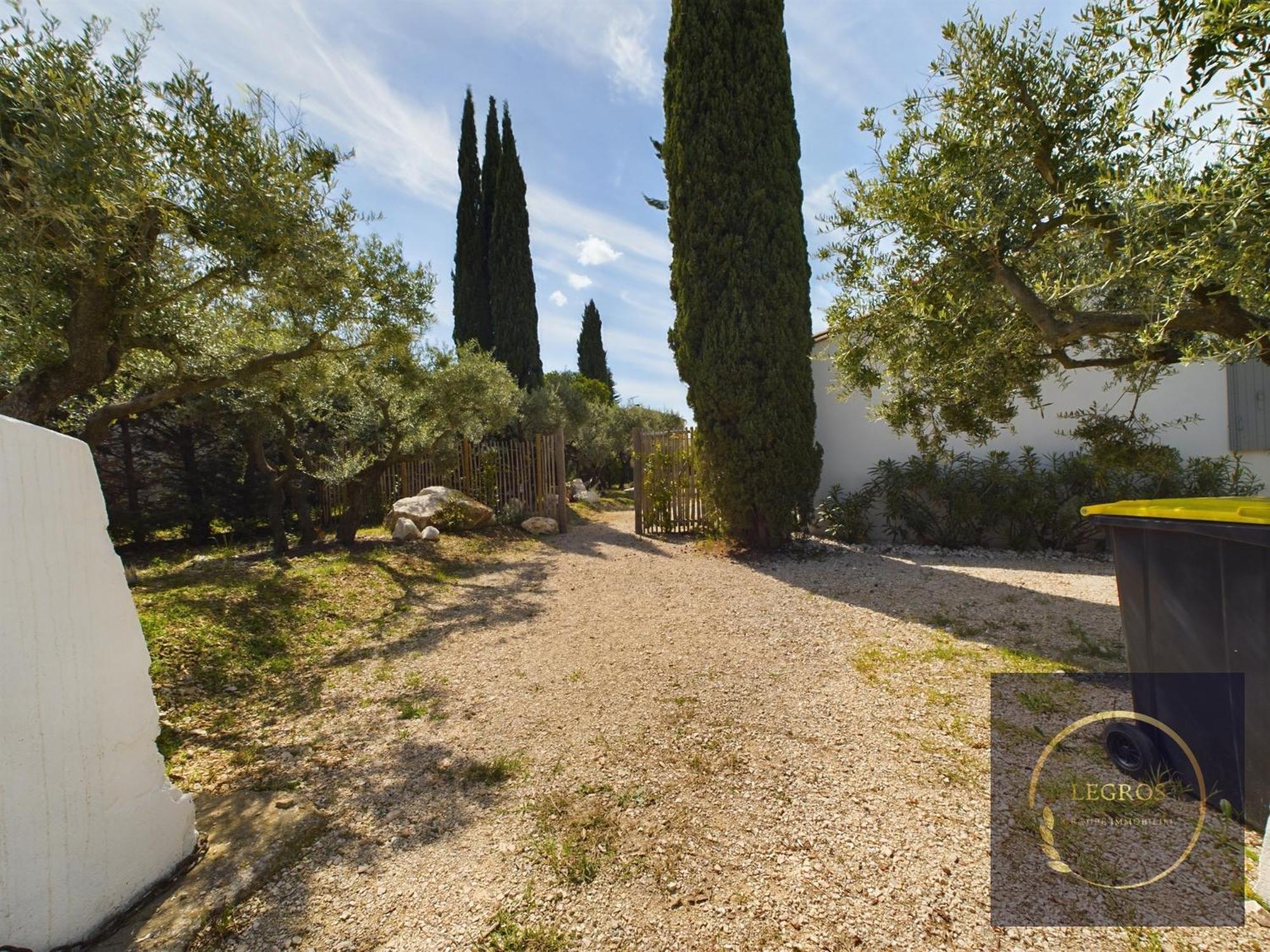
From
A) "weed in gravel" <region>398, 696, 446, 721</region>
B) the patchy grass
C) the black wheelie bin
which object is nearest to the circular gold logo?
the black wheelie bin

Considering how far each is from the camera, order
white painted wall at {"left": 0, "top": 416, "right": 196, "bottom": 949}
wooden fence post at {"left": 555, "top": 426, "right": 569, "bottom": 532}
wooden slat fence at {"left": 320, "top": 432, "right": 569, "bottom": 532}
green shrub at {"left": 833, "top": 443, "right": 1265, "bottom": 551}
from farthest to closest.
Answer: wooden slat fence at {"left": 320, "top": 432, "right": 569, "bottom": 532} → wooden fence post at {"left": 555, "top": 426, "right": 569, "bottom": 532} → green shrub at {"left": 833, "top": 443, "right": 1265, "bottom": 551} → white painted wall at {"left": 0, "top": 416, "right": 196, "bottom": 949}

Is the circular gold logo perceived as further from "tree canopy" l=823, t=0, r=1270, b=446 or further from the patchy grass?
the patchy grass

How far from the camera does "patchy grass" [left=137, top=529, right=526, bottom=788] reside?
302 cm

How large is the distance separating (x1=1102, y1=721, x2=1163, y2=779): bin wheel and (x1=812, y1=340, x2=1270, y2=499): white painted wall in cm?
352

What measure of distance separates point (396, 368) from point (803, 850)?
6708 mm

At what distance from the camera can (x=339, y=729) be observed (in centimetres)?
317

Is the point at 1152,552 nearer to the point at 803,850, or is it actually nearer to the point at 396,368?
the point at 803,850

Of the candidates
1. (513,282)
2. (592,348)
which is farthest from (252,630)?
(592,348)

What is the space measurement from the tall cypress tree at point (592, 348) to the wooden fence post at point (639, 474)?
25.1m

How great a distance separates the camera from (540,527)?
1034cm

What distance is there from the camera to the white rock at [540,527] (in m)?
10.3

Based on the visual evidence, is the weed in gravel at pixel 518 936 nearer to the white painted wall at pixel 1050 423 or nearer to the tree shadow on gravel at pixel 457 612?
the tree shadow on gravel at pixel 457 612

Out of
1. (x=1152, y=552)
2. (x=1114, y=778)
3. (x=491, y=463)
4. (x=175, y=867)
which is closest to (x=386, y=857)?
(x=175, y=867)

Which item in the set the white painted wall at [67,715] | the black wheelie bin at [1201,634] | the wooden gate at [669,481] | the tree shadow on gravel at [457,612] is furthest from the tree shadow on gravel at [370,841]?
the wooden gate at [669,481]
